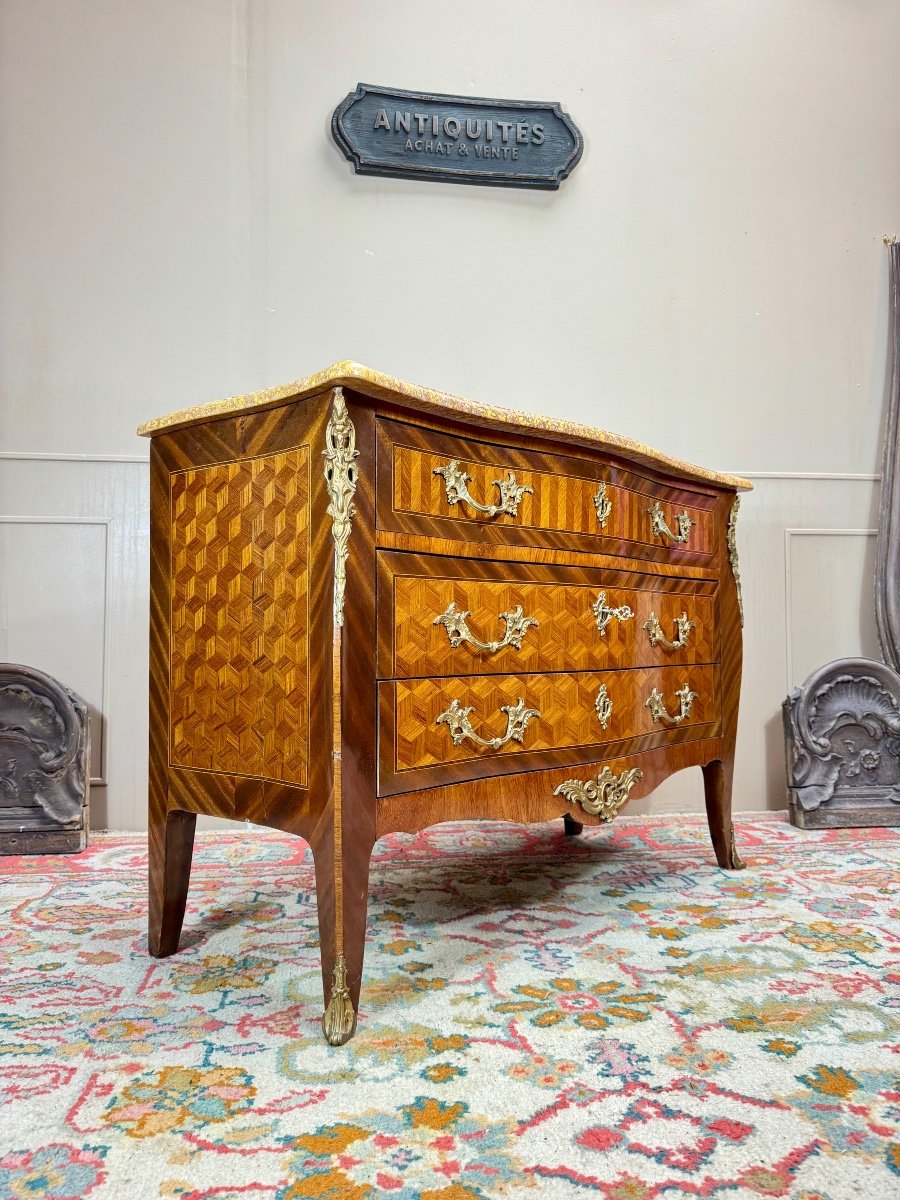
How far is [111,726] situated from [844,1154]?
8.63 ft

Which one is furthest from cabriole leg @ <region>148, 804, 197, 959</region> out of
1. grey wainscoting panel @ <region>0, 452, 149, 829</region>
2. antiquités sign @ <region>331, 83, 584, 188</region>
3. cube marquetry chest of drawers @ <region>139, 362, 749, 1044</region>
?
antiquités sign @ <region>331, 83, 584, 188</region>

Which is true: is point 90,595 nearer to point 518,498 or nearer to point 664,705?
point 518,498

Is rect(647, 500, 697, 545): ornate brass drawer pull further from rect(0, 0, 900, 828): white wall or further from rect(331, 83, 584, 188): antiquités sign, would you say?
rect(331, 83, 584, 188): antiquités sign

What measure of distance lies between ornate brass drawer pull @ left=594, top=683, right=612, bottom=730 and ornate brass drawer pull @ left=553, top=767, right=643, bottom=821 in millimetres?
114

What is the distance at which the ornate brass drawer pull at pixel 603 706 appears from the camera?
197 cm

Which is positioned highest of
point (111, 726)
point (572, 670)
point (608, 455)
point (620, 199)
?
point (620, 199)

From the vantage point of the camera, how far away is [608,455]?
6.60ft

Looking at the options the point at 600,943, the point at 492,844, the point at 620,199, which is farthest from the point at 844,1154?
the point at 620,199

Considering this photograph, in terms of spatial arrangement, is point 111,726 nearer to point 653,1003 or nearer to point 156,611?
point 156,611

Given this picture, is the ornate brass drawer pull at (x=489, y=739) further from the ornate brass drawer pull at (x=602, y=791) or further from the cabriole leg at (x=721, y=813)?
the cabriole leg at (x=721, y=813)

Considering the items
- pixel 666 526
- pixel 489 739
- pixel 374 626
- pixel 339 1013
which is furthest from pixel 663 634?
pixel 339 1013

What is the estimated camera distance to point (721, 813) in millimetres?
2467

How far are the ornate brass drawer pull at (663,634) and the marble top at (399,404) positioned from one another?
1.39 feet

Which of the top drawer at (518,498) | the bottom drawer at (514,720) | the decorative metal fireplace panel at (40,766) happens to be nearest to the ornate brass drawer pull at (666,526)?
the top drawer at (518,498)
